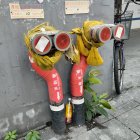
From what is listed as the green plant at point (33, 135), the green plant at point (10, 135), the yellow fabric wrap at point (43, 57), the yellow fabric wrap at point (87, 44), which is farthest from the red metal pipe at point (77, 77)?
the green plant at point (10, 135)

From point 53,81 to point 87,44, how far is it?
0.53 m

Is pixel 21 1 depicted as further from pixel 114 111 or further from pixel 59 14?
pixel 114 111

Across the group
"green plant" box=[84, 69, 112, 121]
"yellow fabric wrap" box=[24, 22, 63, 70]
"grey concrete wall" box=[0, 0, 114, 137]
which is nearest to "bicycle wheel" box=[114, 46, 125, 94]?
"green plant" box=[84, 69, 112, 121]

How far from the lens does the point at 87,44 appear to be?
216cm

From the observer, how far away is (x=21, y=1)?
1959 millimetres

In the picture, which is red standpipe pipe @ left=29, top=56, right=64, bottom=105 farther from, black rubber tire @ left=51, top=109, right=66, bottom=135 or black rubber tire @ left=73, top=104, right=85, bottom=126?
black rubber tire @ left=73, top=104, right=85, bottom=126

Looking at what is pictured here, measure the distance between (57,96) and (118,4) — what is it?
2.07m

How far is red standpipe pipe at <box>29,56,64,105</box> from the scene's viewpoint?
81.7 inches

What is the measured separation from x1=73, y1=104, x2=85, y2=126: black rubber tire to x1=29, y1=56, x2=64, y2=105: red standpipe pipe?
0.96ft

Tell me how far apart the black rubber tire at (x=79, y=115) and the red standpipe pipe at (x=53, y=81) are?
29cm

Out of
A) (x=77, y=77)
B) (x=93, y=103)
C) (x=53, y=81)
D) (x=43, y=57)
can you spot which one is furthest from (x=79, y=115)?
(x=43, y=57)

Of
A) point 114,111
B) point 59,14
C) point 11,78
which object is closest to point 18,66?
point 11,78

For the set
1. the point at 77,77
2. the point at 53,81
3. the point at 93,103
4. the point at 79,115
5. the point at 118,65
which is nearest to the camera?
the point at 53,81

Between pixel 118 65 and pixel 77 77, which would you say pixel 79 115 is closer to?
pixel 77 77
